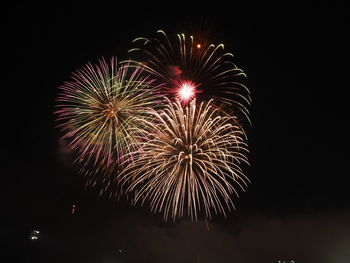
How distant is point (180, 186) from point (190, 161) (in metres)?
1.77

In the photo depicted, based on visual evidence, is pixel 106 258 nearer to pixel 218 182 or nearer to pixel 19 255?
pixel 19 255

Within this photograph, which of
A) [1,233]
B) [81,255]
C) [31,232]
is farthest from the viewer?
[81,255]

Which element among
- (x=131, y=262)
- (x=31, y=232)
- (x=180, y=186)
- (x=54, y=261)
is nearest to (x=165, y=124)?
(x=180, y=186)

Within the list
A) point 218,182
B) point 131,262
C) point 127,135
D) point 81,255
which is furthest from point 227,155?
point 131,262

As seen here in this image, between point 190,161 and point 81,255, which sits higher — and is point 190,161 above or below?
below

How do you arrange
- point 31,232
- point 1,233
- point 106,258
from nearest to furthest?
1. point 1,233
2. point 31,232
3. point 106,258

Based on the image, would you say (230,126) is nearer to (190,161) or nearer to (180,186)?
(190,161)

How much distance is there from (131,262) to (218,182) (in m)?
109

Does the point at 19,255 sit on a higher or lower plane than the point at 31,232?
lower

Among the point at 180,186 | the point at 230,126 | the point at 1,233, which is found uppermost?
the point at 1,233

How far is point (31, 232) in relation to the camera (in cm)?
7194

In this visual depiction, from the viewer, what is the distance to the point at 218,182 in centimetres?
2528

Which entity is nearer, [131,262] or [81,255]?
[81,255]

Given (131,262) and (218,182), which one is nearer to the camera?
(218,182)
